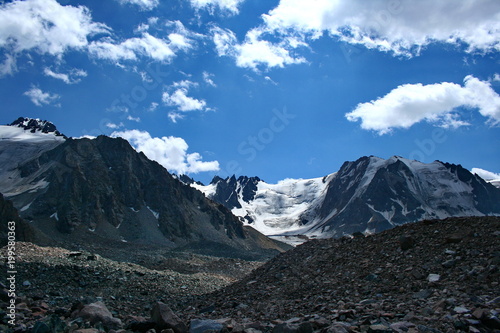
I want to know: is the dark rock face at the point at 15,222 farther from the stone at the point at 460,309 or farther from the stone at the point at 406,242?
the stone at the point at 460,309

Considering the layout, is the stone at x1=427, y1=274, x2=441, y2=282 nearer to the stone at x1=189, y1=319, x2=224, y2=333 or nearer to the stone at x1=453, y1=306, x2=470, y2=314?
the stone at x1=453, y1=306, x2=470, y2=314

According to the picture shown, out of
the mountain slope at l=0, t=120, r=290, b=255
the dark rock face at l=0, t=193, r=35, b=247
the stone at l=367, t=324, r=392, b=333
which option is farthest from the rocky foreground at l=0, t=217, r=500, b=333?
the mountain slope at l=0, t=120, r=290, b=255

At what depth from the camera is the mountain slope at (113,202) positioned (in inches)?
4560

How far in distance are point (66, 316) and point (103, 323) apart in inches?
67.1

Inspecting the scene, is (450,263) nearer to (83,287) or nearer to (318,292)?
(318,292)

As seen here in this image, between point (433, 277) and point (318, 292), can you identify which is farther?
point (318, 292)

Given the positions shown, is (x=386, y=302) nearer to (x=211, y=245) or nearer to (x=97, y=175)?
(x=211, y=245)

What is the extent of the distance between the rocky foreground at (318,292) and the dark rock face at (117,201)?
86.6 meters

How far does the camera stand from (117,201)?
140 metres

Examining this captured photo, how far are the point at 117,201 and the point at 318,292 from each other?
134 meters

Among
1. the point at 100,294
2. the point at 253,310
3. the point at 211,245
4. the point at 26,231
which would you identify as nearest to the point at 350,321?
the point at 253,310

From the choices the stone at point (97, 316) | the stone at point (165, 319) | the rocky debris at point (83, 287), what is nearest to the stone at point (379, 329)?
the stone at point (165, 319)

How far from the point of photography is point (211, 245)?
355 feet

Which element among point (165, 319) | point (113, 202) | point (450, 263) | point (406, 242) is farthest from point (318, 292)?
point (113, 202)
